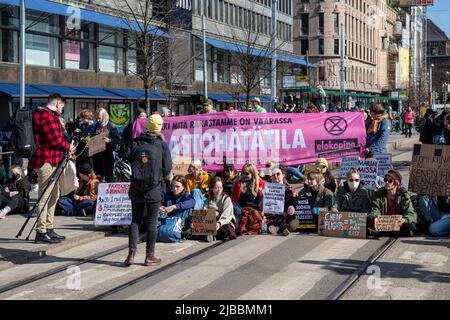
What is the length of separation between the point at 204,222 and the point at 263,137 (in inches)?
173

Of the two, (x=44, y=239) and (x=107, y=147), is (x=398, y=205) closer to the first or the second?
(x=44, y=239)

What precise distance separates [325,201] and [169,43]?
91.2 feet

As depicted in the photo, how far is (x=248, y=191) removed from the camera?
41.0 feet

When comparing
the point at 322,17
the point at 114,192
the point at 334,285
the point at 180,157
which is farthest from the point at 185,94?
the point at 322,17

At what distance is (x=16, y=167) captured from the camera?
1419 centimetres

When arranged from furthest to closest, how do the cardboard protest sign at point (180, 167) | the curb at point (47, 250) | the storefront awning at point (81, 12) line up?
the storefront awning at point (81, 12), the cardboard protest sign at point (180, 167), the curb at point (47, 250)

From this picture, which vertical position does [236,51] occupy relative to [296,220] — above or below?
above

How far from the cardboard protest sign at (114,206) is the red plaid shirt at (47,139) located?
144 cm

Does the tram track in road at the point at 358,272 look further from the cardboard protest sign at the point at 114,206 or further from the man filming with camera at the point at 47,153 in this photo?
the man filming with camera at the point at 47,153

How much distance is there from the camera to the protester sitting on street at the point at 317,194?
12062 mm

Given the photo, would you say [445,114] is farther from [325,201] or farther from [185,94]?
[185,94]

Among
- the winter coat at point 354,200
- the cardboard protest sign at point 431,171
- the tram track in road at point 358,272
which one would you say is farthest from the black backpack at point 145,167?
the cardboard protest sign at point 431,171
